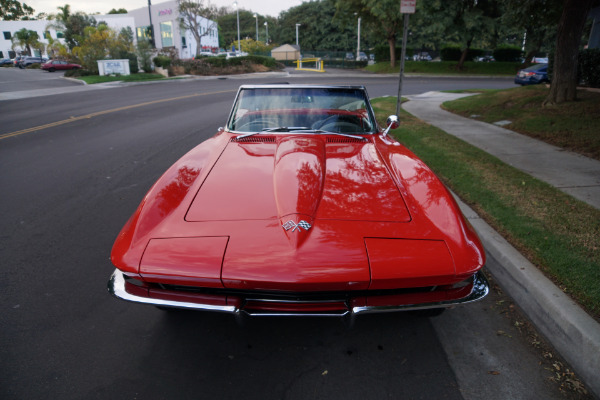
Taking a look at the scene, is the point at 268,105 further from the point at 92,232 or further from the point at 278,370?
the point at 278,370

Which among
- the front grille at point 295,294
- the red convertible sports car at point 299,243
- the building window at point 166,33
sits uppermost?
the building window at point 166,33

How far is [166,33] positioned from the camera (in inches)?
1938

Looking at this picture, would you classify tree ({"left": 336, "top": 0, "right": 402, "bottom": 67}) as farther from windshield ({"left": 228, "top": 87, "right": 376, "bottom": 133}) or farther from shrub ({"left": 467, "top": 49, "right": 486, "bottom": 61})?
windshield ({"left": 228, "top": 87, "right": 376, "bottom": 133})

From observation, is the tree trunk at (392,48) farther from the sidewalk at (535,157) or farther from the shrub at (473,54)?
the sidewalk at (535,157)

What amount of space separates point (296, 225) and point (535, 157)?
18.4 feet

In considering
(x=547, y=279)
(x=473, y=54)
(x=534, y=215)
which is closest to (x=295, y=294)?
(x=547, y=279)

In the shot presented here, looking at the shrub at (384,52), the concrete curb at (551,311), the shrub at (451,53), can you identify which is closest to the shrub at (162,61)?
the shrub at (384,52)

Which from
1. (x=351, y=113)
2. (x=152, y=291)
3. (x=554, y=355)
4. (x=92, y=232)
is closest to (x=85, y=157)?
(x=92, y=232)

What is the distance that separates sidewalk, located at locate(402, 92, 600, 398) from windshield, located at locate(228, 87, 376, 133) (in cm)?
150

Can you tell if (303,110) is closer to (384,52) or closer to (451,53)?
(451,53)

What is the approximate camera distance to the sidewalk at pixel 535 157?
4.75 m

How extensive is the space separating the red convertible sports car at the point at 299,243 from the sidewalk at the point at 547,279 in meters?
0.64

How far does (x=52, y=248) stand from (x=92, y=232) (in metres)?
0.39

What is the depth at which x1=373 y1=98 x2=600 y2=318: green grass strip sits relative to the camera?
2797 millimetres
